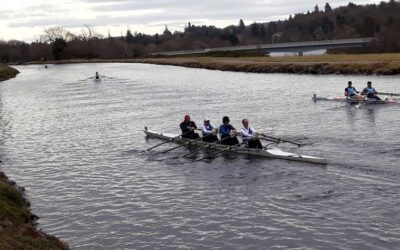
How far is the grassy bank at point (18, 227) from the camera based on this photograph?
15.3 meters

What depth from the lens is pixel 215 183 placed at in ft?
80.1

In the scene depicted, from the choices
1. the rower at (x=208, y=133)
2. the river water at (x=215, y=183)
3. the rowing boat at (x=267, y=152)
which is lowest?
the river water at (x=215, y=183)

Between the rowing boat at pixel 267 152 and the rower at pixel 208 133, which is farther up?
the rower at pixel 208 133

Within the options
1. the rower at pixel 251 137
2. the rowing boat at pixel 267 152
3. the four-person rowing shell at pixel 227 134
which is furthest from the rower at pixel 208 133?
the rower at pixel 251 137

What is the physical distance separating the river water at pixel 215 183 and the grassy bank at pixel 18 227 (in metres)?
0.77

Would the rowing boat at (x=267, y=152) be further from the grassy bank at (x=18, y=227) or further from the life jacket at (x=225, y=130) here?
the grassy bank at (x=18, y=227)

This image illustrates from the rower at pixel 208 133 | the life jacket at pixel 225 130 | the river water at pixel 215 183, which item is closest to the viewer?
the river water at pixel 215 183

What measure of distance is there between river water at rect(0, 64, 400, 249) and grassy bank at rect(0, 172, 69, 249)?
2.53 feet

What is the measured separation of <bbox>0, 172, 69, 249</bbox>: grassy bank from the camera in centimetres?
1529

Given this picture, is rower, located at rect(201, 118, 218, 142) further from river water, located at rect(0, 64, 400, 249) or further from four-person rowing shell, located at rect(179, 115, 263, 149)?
river water, located at rect(0, 64, 400, 249)

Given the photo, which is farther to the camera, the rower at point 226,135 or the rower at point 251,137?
the rower at point 226,135

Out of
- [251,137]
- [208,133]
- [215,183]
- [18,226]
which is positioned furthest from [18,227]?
[208,133]

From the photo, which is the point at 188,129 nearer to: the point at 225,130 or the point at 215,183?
the point at 225,130

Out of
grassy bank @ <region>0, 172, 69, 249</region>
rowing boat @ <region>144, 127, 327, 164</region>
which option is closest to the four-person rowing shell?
rowing boat @ <region>144, 127, 327, 164</region>
